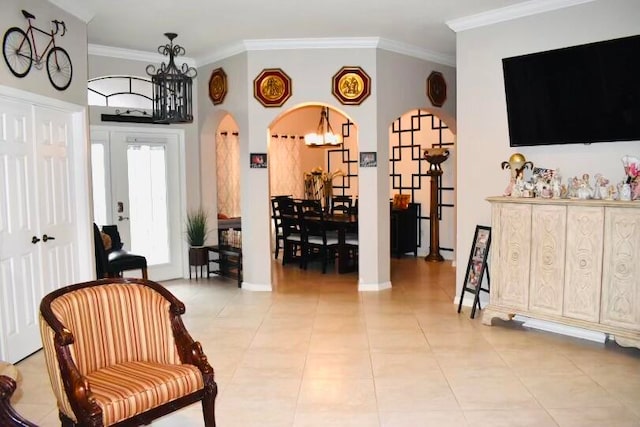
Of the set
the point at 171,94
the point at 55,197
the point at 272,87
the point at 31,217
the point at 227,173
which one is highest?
the point at 272,87

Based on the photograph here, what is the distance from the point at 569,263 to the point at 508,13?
2423 mm

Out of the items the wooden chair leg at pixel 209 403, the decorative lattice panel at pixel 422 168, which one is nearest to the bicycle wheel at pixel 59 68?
the wooden chair leg at pixel 209 403

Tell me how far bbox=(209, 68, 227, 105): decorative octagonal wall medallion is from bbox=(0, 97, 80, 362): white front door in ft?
7.29

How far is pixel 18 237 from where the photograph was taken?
4219mm

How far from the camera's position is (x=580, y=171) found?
475cm

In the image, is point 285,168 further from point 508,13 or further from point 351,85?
point 508,13

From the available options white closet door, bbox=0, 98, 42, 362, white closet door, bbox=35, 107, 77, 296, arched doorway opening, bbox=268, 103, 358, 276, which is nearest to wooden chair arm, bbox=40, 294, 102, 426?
white closet door, bbox=0, 98, 42, 362

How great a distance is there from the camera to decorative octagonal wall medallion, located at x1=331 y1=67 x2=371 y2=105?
6.38m

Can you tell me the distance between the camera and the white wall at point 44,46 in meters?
4.03

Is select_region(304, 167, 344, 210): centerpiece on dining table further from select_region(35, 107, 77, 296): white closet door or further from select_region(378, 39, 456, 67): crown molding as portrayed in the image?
select_region(35, 107, 77, 296): white closet door

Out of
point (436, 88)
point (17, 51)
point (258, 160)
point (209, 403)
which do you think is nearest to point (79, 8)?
point (17, 51)

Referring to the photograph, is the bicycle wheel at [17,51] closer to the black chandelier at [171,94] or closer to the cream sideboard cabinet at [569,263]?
the black chandelier at [171,94]

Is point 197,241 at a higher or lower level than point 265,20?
lower

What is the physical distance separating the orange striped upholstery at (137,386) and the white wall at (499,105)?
12.1 feet
